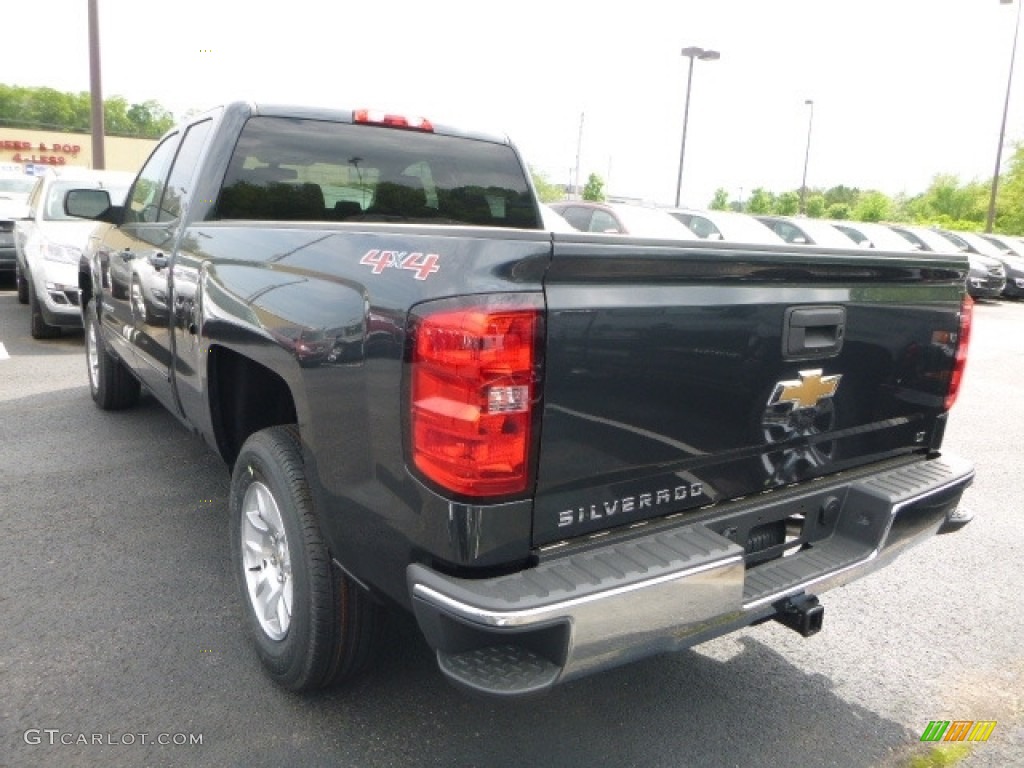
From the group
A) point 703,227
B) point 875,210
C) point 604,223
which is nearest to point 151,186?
point 604,223

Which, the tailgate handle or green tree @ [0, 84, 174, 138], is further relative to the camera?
green tree @ [0, 84, 174, 138]

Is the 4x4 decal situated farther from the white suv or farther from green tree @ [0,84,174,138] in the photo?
green tree @ [0,84,174,138]

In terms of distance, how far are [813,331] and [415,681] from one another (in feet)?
5.60

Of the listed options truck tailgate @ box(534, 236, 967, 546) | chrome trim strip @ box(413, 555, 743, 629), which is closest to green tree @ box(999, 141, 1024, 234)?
truck tailgate @ box(534, 236, 967, 546)

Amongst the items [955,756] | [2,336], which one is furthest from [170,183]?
[2,336]

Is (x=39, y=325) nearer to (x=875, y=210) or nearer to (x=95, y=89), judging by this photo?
(x=95, y=89)

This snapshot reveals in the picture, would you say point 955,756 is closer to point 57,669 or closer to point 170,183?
point 57,669

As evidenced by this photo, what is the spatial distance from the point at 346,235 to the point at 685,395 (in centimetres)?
103

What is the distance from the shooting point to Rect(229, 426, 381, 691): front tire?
2.42 meters

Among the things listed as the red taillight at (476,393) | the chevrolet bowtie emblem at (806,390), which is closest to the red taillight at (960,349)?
the chevrolet bowtie emblem at (806,390)

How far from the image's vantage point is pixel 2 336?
8.90 metres

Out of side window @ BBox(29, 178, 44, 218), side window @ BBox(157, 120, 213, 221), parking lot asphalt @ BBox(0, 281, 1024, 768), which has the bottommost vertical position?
parking lot asphalt @ BBox(0, 281, 1024, 768)

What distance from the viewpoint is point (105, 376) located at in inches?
230

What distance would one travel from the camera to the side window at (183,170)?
3.88m
